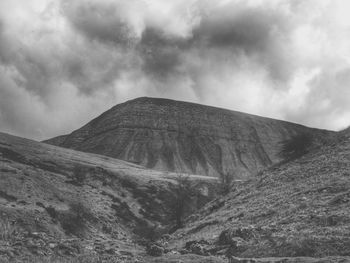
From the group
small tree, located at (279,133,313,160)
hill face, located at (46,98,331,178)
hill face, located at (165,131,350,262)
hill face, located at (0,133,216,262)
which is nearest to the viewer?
hill face, located at (165,131,350,262)

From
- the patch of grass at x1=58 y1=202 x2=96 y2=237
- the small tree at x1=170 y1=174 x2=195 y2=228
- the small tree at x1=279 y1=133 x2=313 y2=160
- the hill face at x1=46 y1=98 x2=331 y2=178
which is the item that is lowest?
the patch of grass at x1=58 y1=202 x2=96 y2=237

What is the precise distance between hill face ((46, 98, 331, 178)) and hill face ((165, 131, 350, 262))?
103m

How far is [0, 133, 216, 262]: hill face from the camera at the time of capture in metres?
23.6

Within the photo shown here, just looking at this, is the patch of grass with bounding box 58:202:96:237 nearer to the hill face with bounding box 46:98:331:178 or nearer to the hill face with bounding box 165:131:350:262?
the hill face with bounding box 165:131:350:262

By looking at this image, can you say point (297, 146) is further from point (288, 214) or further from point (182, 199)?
point (288, 214)

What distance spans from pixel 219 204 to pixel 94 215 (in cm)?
1517

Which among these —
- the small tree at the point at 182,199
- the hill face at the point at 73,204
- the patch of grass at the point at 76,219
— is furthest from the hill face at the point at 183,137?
the patch of grass at the point at 76,219

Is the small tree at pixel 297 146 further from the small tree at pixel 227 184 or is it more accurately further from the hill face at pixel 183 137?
the hill face at pixel 183 137

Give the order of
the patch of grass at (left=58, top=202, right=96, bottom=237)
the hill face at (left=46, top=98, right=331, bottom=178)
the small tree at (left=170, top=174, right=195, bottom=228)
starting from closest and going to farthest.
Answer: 1. the patch of grass at (left=58, top=202, right=96, bottom=237)
2. the small tree at (left=170, top=174, right=195, bottom=228)
3. the hill face at (left=46, top=98, right=331, bottom=178)

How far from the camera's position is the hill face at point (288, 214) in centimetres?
1992

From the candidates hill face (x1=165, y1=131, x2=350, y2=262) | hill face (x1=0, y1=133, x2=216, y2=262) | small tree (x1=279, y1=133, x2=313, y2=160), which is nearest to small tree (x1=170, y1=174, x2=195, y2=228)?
hill face (x1=0, y1=133, x2=216, y2=262)

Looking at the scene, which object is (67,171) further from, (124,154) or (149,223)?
(124,154)

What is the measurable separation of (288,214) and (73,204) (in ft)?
90.7

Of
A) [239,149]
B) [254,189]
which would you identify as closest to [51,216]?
[254,189]
